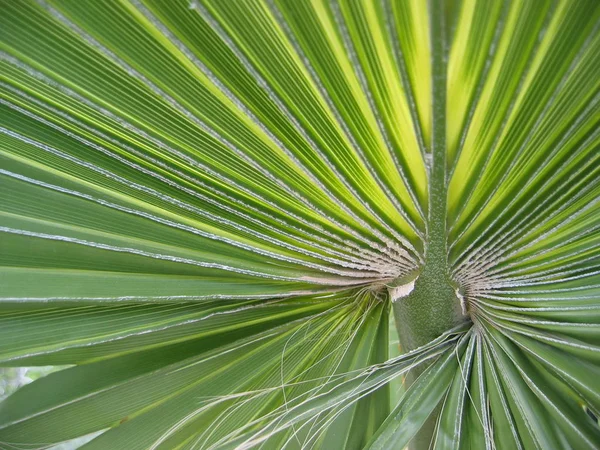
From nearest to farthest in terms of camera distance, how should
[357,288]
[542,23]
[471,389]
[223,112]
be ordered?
[542,23] → [223,112] → [471,389] → [357,288]

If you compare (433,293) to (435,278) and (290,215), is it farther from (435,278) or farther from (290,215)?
(290,215)

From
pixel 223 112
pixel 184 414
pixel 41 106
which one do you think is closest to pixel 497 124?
pixel 223 112

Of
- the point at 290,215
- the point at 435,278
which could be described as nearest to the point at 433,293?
the point at 435,278

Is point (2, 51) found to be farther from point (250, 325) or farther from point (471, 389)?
point (471, 389)
